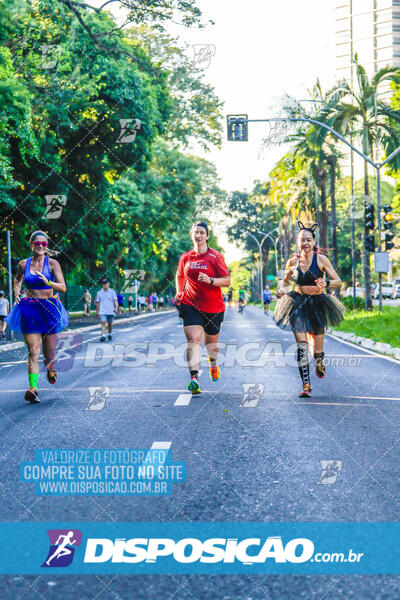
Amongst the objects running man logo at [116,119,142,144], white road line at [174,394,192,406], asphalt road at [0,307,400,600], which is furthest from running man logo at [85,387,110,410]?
running man logo at [116,119,142,144]

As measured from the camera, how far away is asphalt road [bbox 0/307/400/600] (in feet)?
11.0

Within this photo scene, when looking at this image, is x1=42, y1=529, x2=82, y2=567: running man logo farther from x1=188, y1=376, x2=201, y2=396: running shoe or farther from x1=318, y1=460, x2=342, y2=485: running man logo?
x1=188, y1=376, x2=201, y2=396: running shoe

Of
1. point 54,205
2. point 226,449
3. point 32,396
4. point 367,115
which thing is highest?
point 367,115

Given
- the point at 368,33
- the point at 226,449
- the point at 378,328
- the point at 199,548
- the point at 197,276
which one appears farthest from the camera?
the point at 368,33

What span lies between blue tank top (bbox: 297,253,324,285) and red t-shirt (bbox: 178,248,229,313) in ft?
2.84

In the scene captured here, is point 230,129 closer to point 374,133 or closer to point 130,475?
point 374,133

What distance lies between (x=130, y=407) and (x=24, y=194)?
1921 cm

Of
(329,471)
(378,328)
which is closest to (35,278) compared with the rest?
(329,471)

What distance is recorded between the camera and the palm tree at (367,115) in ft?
92.3

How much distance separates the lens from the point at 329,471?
5.23 m

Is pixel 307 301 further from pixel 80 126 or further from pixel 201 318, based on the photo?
pixel 80 126

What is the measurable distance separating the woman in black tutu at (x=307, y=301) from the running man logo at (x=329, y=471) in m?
3.23

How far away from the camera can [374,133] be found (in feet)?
93.9

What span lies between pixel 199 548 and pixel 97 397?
551cm
